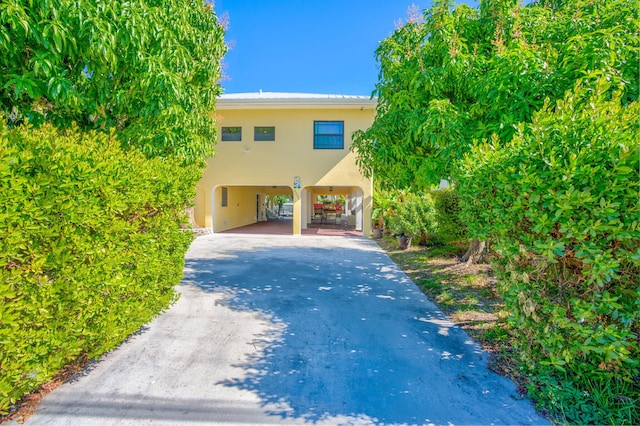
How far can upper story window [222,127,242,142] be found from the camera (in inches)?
545

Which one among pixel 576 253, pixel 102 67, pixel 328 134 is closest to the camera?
pixel 576 253

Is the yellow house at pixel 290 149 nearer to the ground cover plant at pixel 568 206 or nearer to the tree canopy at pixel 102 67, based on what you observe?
the tree canopy at pixel 102 67

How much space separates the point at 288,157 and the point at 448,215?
299 inches

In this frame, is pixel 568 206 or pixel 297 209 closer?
pixel 568 206

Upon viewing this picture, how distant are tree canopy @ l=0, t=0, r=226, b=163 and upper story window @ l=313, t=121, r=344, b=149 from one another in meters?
8.19

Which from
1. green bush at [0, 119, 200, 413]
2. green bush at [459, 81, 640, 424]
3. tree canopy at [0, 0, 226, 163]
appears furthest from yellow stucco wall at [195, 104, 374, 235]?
green bush at [459, 81, 640, 424]

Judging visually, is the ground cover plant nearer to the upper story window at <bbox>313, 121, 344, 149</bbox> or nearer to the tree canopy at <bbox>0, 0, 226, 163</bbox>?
the tree canopy at <bbox>0, 0, 226, 163</bbox>

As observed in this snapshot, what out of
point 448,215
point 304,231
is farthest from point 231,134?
point 448,215

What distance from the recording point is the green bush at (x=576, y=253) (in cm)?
199

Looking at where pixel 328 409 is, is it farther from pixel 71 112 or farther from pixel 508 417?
pixel 71 112

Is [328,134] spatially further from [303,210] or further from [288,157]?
[303,210]

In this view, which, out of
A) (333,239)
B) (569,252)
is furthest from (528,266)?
(333,239)

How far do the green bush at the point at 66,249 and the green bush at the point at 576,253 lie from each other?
11.9ft

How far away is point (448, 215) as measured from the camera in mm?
9398
